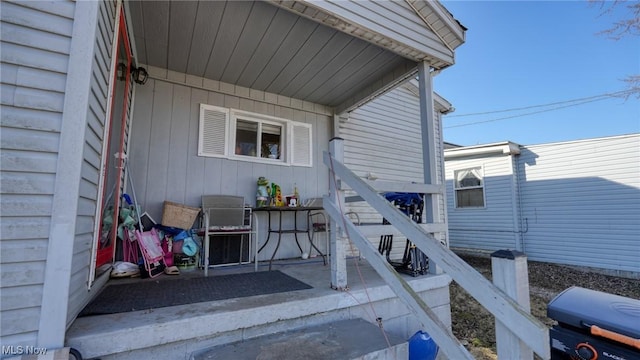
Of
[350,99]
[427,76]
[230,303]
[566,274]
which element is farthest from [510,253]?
[566,274]

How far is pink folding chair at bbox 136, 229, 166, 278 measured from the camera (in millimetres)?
2695

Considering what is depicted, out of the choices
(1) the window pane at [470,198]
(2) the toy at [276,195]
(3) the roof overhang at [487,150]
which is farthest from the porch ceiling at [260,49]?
(1) the window pane at [470,198]

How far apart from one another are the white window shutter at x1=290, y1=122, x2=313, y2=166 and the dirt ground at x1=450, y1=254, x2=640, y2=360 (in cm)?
309

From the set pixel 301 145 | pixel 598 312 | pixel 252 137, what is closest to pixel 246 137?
pixel 252 137

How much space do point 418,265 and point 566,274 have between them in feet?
18.6

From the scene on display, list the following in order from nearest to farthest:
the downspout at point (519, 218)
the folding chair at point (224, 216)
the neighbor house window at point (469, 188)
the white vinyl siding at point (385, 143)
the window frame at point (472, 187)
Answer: the folding chair at point (224, 216), the white vinyl siding at point (385, 143), the downspout at point (519, 218), the window frame at point (472, 187), the neighbor house window at point (469, 188)

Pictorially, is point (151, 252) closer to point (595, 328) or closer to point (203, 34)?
point (203, 34)

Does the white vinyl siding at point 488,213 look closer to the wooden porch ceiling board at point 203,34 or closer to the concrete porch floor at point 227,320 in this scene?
the concrete porch floor at point 227,320

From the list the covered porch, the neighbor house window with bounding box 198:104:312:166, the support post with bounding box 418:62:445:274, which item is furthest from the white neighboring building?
the neighbor house window with bounding box 198:104:312:166

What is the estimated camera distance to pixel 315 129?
15.0 feet

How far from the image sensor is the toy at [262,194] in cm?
378

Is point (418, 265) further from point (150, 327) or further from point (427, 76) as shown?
point (150, 327)

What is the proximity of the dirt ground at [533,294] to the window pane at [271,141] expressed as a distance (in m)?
3.40

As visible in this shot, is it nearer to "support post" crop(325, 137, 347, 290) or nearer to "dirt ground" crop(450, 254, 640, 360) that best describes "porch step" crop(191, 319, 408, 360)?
"support post" crop(325, 137, 347, 290)
